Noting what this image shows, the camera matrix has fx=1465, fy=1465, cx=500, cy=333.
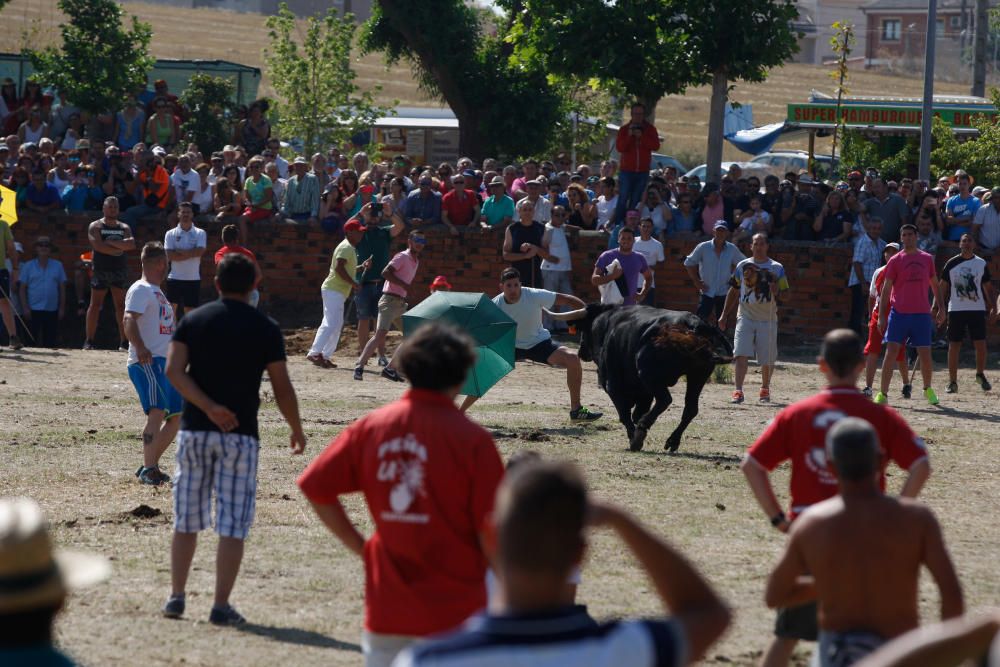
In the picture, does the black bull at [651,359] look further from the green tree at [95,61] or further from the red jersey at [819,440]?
the green tree at [95,61]

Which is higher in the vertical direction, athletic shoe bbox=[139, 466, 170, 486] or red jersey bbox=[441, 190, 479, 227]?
red jersey bbox=[441, 190, 479, 227]

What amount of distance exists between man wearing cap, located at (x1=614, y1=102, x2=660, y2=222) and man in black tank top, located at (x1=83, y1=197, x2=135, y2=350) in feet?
21.8

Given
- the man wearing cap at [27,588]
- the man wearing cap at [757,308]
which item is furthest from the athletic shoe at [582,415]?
the man wearing cap at [27,588]

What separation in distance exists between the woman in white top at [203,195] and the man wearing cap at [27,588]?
731 inches

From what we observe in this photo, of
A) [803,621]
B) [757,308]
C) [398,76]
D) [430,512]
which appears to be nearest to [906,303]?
[757,308]

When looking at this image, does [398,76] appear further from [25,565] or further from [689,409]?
[25,565]

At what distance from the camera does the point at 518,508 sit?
2867mm

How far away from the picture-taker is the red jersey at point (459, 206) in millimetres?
20703

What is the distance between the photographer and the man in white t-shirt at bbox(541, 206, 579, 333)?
62.9ft

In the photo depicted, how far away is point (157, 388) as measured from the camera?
32.8ft

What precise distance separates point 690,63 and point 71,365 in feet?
30.9

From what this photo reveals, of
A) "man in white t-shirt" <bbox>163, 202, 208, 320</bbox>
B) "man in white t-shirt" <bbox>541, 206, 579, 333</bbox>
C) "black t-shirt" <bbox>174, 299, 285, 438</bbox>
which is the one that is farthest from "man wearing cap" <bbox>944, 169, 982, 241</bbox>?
"black t-shirt" <bbox>174, 299, 285, 438</bbox>

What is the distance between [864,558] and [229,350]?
11.1 feet

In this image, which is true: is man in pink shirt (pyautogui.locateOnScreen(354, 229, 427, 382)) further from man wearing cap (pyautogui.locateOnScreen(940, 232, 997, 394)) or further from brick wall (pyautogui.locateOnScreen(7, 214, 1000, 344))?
man wearing cap (pyautogui.locateOnScreen(940, 232, 997, 394))
